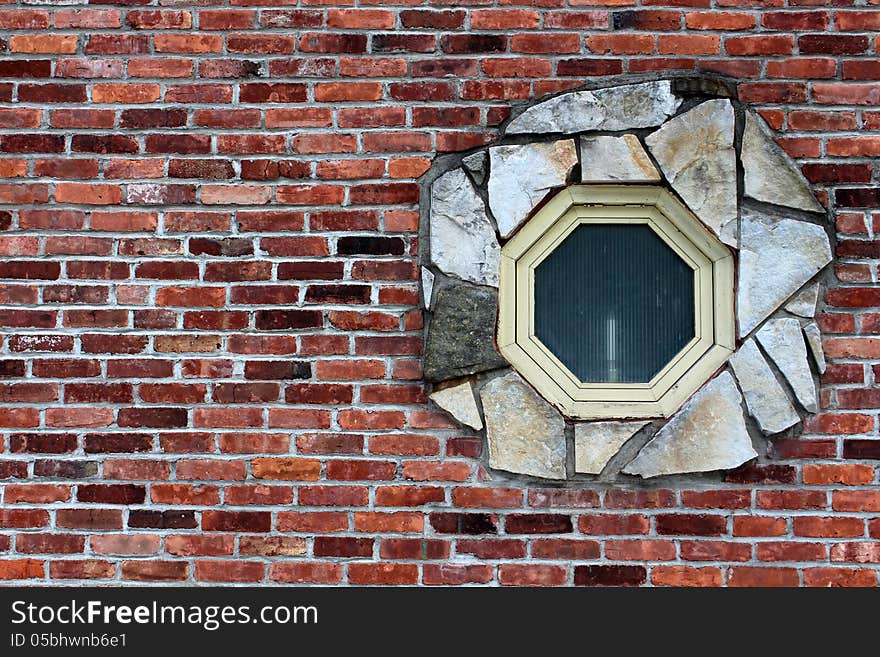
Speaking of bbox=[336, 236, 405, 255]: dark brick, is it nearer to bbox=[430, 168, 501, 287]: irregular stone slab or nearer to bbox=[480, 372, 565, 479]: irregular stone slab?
bbox=[430, 168, 501, 287]: irregular stone slab

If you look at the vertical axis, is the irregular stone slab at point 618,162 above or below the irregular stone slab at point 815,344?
above

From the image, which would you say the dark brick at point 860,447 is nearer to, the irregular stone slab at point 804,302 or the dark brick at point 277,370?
the irregular stone slab at point 804,302

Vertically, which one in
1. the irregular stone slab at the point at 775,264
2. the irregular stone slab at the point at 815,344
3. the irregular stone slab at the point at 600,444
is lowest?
the irregular stone slab at the point at 600,444

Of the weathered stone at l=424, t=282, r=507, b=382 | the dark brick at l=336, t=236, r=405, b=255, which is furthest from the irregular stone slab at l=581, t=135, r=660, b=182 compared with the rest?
the dark brick at l=336, t=236, r=405, b=255

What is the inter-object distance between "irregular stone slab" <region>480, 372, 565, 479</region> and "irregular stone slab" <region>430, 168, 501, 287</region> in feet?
1.08

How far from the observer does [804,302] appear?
2.33 metres

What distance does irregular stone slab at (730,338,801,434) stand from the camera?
7.59 feet

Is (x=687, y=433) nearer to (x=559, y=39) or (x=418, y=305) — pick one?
(x=418, y=305)

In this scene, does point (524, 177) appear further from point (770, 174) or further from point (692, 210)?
point (770, 174)

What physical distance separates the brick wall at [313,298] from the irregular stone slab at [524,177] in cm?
12

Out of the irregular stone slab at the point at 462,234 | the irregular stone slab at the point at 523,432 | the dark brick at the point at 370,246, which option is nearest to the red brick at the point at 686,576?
the irregular stone slab at the point at 523,432

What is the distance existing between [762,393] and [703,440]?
21 cm

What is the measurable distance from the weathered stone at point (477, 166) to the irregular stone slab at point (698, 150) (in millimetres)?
494

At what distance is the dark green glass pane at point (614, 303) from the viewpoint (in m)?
2.41
